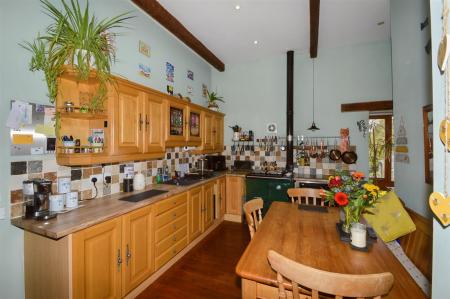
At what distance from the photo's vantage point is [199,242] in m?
2.95

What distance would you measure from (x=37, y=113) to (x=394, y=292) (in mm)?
2487

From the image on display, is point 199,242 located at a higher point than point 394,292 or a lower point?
lower

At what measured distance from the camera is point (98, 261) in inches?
58.7

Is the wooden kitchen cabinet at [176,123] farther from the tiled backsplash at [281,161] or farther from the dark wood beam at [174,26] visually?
the tiled backsplash at [281,161]

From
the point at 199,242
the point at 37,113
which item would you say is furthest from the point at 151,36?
the point at 199,242

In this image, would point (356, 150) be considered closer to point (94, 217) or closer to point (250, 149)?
point (250, 149)

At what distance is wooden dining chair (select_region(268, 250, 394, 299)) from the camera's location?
2.37 feet

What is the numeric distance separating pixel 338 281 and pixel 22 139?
2.12 m

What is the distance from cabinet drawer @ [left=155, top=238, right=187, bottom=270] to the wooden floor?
0.15 m

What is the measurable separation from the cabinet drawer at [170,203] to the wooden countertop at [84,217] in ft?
0.25

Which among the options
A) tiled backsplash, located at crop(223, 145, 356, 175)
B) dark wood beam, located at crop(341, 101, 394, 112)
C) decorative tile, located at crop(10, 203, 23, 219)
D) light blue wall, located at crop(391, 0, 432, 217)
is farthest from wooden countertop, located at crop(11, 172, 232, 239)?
dark wood beam, located at crop(341, 101, 394, 112)

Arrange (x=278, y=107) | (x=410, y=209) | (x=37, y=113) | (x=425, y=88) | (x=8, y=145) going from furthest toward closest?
1. (x=278, y=107)
2. (x=410, y=209)
3. (x=425, y=88)
4. (x=37, y=113)
5. (x=8, y=145)

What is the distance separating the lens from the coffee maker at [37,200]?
57.5 inches

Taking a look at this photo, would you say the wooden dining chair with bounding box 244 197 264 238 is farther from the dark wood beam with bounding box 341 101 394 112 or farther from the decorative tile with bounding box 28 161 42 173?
the dark wood beam with bounding box 341 101 394 112
